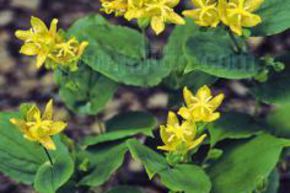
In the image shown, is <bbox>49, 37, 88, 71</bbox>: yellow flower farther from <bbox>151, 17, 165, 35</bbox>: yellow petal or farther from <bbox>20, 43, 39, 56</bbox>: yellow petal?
<bbox>151, 17, 165, 35</bbox>: yellow petal

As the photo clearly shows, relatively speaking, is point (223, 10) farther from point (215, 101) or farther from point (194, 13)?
point (215, 101)

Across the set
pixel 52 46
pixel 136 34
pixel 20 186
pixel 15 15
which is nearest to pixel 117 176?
pixel 20 186

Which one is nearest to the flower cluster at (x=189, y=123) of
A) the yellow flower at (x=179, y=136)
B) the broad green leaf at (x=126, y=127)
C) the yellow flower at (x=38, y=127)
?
the yellow flower at (x=179, y=136)

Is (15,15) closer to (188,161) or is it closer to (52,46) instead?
(52,46)

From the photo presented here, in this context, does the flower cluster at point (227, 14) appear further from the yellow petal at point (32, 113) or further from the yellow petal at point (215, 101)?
the yellow petal at point (32, 113)

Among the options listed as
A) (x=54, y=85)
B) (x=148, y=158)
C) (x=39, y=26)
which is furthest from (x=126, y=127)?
(x=54, y=85)

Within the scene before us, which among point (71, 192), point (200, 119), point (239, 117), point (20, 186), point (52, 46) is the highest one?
point (52, 46)
